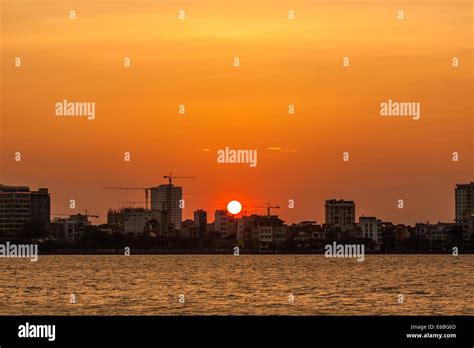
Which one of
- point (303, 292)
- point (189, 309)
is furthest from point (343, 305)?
point (303, 292)

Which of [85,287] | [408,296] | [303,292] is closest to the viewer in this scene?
[408,296]
